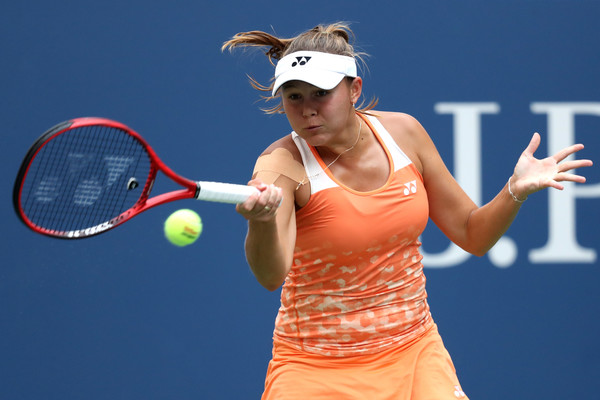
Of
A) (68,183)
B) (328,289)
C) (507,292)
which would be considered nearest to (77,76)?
(68,183)

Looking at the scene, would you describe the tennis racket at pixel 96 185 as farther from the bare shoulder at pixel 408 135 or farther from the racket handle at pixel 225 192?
the bare shoulder at pixel 408 135

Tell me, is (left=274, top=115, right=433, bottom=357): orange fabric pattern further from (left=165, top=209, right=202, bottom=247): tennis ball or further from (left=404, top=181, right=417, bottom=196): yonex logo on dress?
(left=165, top=209, right=202, bottom=247): tennis ball

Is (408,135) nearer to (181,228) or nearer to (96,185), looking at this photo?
(181,228)

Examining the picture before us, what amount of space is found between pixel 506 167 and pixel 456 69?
1.67 feet

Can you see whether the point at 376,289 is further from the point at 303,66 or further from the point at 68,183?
the point at 68,183

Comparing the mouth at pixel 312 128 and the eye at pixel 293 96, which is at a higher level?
the eye at pixel 293 96

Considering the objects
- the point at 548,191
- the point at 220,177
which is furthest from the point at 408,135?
the point at 548,191

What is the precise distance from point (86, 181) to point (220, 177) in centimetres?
139

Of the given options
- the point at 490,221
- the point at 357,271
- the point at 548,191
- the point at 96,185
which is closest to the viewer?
the point at 96,185

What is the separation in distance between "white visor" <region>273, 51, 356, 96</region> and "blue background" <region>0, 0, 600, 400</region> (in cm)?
130

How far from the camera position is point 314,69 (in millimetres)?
2402

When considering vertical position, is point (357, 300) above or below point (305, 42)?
below

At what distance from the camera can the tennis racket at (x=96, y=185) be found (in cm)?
217

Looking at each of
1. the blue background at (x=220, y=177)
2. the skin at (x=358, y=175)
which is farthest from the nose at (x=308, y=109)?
the blue background at (x=220, y=177)
